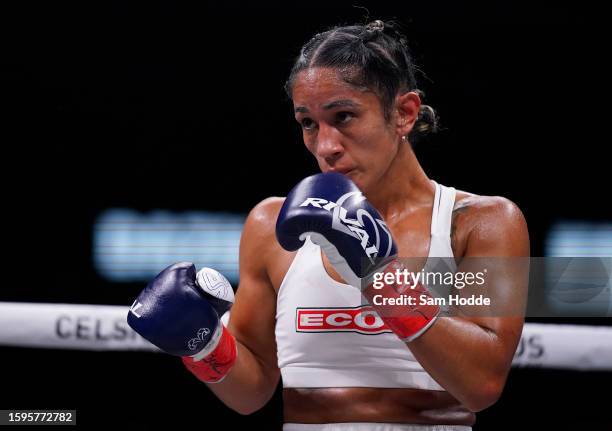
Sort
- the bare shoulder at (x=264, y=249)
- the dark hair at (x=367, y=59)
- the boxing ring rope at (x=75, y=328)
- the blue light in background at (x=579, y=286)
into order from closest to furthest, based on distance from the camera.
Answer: the dark hair at (x=367, y=59) < the bare shoulder at (x=264, y=249) < the blue light in background at (x=579, y=286) < the boxing ring rope at (x=75, y=328)

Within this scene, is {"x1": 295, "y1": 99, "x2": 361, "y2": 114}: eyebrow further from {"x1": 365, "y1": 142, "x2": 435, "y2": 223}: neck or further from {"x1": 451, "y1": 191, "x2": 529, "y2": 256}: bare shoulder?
{"x1": 451, "y1": 191, "x2": 529, "y2": 256}: bare shoulder

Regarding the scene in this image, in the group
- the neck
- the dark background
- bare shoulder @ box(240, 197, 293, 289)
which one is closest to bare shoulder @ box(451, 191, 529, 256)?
the neck

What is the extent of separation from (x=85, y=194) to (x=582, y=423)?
267 centimetres

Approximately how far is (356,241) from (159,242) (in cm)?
261

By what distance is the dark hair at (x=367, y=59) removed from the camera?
2.11 m

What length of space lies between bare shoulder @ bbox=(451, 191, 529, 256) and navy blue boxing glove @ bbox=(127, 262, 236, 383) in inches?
23.7

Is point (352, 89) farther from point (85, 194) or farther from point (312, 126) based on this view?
point (85, 194)

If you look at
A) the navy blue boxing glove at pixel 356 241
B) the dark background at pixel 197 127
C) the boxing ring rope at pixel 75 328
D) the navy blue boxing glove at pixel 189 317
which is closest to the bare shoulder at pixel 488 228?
the navy blue boxing glove at pixel 356 241

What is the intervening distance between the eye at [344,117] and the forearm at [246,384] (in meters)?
0.66

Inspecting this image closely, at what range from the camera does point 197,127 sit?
173 inches

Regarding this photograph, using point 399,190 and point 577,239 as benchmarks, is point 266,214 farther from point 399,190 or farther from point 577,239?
point 577,239

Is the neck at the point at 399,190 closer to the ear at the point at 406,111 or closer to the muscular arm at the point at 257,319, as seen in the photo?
the ear at the point at 406,111

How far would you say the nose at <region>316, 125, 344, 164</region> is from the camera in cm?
204

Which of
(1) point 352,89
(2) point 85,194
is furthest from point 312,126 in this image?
(2) point 85,194
